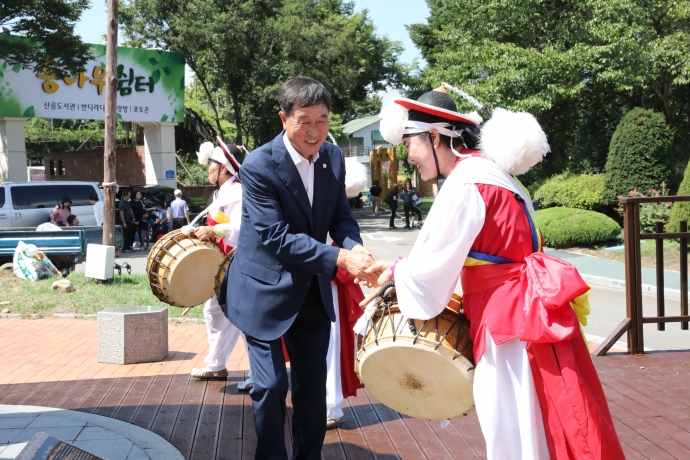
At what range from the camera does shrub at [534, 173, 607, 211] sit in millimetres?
20344

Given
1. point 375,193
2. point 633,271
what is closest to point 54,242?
point 633,271

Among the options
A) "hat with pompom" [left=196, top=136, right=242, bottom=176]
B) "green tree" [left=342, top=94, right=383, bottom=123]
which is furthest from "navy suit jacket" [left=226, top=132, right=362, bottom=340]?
"green tree" [left=342, top=94, right=383, bottom=123]

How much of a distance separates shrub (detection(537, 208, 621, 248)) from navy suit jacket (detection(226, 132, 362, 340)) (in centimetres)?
1442

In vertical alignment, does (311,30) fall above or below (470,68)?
above

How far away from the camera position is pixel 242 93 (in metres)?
27.7

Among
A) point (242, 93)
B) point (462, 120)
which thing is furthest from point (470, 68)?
point (462, 120)

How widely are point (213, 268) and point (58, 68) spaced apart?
57.4ft

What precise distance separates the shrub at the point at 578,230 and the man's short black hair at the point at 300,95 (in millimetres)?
14477

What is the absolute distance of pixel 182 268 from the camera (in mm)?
5312

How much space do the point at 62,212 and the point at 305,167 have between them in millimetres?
15160

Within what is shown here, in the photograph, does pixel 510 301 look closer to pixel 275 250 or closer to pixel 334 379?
pixel 275 250

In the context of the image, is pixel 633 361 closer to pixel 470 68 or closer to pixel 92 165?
pixel 470 68

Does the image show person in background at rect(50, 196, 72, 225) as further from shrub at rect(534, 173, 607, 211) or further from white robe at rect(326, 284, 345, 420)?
white robe at rect(326, 284, 345, 420)

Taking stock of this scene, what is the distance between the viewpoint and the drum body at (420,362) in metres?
2.91
